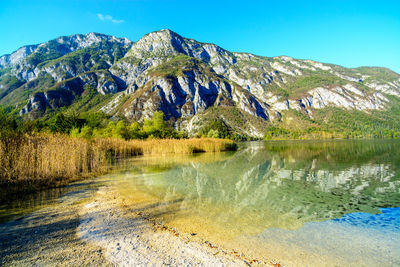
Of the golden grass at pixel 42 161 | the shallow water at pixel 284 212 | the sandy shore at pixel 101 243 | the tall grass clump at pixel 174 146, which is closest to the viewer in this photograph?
the sandy shore at pixel 101 243

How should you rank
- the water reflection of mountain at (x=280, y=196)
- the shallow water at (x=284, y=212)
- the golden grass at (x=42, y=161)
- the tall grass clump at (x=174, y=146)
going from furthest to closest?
1. the tall grass clump at (x=174, y=146)
2. the golden grass at (x=42, y=161)
3. the water reflection of mountain at (x=280, y=196)
4. the shallow water at (x=284, y=212)

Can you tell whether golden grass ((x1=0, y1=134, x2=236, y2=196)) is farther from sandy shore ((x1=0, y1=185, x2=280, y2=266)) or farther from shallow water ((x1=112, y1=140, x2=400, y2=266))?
sandy shore ((x1=0, y1=185, x2=280, y2=266))

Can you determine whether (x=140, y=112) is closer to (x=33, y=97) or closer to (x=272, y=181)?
(x=33, y=97)

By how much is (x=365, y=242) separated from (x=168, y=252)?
443 cm

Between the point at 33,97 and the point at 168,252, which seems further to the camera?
the point at 33,97

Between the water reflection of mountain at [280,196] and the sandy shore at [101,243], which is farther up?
the sandy shore at [101,243]

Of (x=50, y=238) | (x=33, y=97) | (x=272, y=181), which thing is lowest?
(x=272, y=181)

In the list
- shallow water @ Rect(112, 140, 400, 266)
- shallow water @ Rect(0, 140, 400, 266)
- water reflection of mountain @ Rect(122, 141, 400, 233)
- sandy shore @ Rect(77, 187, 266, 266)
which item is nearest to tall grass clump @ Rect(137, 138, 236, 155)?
water reflection of mountain @ Rect(122, 141, 400, 233)

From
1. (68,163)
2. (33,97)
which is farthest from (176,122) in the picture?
(68,163)

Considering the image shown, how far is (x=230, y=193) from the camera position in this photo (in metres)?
8.87

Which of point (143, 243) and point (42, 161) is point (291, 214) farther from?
point (42, 161)

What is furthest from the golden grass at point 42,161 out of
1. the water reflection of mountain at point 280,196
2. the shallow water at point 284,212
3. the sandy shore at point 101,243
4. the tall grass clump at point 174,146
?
the tall grass clump at point 174,146

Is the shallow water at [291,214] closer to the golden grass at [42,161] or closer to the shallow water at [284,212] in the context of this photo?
the shallow water at [284,212]

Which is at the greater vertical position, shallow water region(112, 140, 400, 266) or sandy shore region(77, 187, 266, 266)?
sandy shore region(77, 187, 266, 266)
